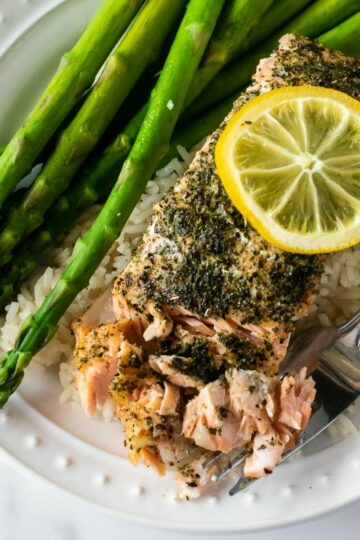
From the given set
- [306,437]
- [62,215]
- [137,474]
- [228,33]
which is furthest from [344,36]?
[137,474]

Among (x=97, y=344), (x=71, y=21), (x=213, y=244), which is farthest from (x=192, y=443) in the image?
(x=71, y=21)

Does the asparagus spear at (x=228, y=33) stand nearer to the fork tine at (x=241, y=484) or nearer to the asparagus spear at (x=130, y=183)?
the asparagus spear at (x=130, y=183)

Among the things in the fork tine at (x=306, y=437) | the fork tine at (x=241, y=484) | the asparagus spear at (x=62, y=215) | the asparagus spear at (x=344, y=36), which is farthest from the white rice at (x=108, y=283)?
the asparagus spear at (x=344, y=36)

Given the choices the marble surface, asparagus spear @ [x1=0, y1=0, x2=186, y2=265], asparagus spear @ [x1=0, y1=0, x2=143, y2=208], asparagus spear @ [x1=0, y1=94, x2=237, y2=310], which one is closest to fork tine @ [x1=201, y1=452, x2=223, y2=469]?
the marble surface

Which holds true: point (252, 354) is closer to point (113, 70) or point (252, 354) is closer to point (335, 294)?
point (335, 294)

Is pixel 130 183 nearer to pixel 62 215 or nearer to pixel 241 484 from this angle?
pixel 62 215
